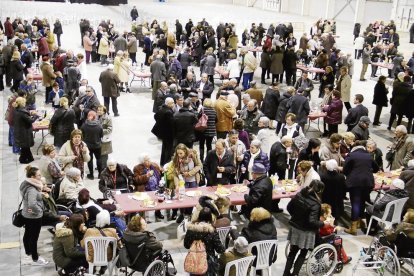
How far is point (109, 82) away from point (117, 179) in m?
5.52

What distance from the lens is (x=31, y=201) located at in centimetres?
639

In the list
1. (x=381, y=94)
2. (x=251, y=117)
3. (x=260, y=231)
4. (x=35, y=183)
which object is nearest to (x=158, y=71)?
(x=251, y=117)

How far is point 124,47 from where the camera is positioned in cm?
1844

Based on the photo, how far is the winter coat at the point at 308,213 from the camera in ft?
19.9

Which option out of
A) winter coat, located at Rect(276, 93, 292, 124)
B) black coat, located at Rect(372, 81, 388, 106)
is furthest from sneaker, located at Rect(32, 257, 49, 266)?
black coat, located at Rect(372, 81, 388, 106)

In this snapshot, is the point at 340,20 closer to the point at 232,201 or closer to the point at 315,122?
the point at 315,122

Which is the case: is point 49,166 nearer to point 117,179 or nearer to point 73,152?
point 73,152

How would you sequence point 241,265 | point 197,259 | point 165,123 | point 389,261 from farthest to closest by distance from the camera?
point 165,123
point 389,261
point 241,265
point 197,259

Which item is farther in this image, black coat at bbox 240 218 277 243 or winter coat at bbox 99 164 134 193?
winter coat at bbox 99 164 134 193

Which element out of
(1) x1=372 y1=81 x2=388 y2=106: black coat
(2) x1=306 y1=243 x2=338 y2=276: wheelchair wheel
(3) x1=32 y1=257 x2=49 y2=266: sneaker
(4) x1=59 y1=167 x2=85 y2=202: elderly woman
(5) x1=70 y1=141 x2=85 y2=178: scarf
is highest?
(1) x1=372 y1=81 x2=388 y2=106: black coat

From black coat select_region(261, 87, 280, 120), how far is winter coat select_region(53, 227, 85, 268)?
6803 mm

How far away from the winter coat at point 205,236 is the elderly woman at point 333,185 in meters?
2.39

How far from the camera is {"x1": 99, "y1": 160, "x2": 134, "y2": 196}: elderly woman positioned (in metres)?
7.45

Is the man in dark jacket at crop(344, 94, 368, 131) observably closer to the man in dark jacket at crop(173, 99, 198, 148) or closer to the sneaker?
the man in dark jacket at crop(173, 99, 198, 148)
